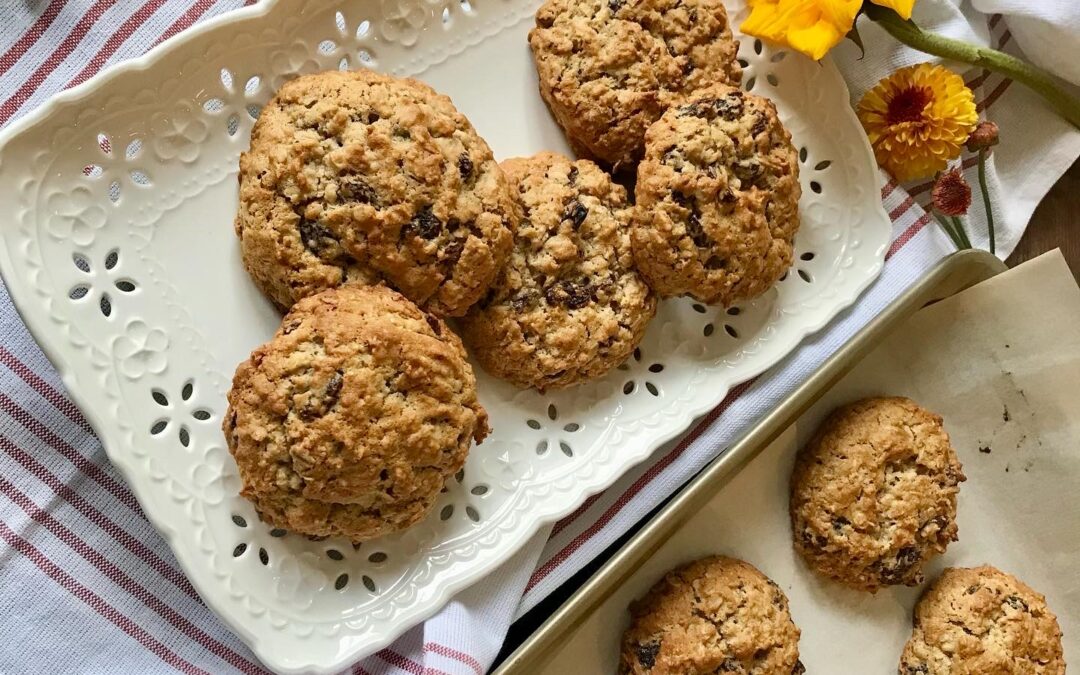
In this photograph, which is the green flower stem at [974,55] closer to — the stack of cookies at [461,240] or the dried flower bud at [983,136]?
the dried flower bud at [983,136]

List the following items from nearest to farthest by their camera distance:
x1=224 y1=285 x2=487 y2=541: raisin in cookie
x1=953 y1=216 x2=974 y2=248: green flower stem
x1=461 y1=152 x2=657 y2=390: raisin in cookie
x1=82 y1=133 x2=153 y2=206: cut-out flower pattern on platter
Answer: x1=224 y1=285 x2=487 y2=541: raisin in cookie, x1=82 y1=133 x2=153 y2=206: cut-out flower pattern on platter, x1=461 y1=152 x2=657 y2=390: raisin in cookie, x1=953 y1=216 x2=974 y2=248: green flower stem

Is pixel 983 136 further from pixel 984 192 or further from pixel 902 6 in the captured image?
pixel 902 6

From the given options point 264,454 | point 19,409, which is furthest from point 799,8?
point 19,409

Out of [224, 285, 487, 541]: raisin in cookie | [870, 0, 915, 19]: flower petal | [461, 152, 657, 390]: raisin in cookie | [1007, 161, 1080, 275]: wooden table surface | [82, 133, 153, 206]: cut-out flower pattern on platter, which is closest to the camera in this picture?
[224, 285, 487, 541]: raisin in cookie

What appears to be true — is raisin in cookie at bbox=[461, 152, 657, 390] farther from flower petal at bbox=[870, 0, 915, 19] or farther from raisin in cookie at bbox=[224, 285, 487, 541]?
flower petal at bbox=[870, 0, 915, 19]

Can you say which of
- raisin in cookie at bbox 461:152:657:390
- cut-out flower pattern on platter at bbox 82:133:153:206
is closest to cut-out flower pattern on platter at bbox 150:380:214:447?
cut-out flower pattern on platter at bbox 82:133:153:206

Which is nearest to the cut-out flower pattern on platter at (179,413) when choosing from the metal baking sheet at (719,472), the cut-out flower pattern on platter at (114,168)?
the cut-out flower pattern on platter at (114,168)
